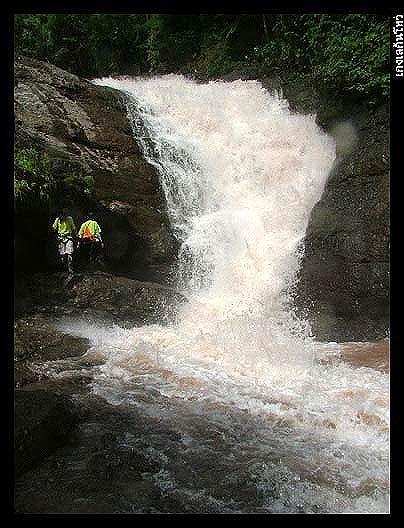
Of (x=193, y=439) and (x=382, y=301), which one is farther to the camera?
(x=382, y=301)

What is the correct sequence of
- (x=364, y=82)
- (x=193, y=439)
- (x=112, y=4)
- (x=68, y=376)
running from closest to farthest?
1. (x=112, y=4)
2. (x=193, y=439)
3. (x=68, y=376)
4. (x=364, y=82)

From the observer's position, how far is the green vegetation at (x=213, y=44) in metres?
12.0

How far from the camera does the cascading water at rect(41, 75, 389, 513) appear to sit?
4.68m

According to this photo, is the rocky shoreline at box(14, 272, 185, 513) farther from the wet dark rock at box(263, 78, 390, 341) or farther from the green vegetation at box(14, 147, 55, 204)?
the wet dark rock at box(263, 78, 390, 341)

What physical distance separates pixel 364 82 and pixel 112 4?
957cm

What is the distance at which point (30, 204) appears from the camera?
1047 centimetres

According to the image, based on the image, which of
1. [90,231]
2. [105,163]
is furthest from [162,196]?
[90,231]

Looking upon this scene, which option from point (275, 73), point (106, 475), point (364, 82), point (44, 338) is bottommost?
point (106, 475)

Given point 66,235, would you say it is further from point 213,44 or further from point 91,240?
point 213,44

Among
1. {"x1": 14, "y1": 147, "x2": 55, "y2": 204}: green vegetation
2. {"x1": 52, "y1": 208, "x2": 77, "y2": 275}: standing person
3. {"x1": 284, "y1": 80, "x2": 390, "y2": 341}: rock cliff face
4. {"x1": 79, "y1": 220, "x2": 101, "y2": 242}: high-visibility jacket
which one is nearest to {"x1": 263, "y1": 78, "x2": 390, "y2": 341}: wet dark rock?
{"x1": 284, "y1": 80, "x2": 390, "y2": 341}: rock cliff face
